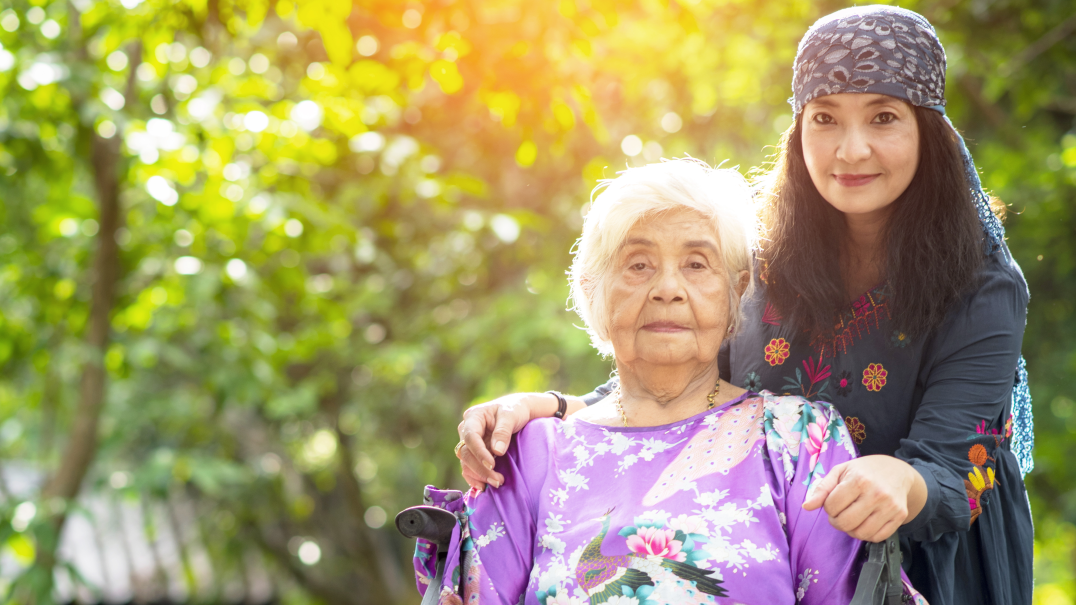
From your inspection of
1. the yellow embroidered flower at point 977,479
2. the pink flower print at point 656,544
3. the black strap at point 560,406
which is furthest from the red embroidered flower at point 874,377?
the black strap at point 560,406

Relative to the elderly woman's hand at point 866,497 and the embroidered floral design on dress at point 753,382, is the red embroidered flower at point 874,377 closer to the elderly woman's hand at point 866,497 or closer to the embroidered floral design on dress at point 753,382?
the embroidered floral design on dress at point 753,382

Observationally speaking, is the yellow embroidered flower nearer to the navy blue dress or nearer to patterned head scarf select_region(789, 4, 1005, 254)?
the navy blue dress

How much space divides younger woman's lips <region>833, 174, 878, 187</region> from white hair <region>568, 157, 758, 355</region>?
217mm

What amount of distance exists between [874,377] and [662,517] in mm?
507

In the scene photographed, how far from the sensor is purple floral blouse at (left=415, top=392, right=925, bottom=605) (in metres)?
1.54

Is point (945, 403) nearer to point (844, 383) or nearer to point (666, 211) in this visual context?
point (844, 383)

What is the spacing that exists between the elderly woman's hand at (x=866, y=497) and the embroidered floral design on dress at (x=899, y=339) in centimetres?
35

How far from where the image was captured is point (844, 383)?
176cm

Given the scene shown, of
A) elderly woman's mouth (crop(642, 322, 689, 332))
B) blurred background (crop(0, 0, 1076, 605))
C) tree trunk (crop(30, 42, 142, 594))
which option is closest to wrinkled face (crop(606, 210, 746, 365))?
elderly woman's mouth (crop(642, 322, 689, 332))

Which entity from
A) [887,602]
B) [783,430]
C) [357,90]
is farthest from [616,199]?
[357,90]

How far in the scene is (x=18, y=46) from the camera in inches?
129

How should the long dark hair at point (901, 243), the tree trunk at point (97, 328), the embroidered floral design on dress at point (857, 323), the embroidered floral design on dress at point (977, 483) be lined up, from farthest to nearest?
the tree trunk at point (97, 328) → the embroidered floral design on dress at point (857, 323) → the long dark hair at point (901, 243) → the embroidered floral design on dress at point (977, 483)

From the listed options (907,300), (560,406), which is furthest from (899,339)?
(560,406)

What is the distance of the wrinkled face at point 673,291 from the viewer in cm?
173
